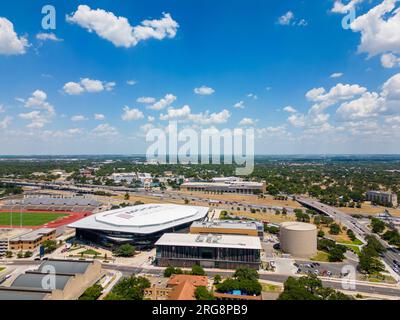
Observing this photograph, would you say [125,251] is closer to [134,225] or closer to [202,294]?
[134,225]

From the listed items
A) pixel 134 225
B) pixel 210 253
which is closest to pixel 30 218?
pixel 134 225

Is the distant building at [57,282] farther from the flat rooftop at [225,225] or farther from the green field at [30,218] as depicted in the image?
the green field at [30,218]

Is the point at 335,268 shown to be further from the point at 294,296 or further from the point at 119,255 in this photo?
the point at 119,255

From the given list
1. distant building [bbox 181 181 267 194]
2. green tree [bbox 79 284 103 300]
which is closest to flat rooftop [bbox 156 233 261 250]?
green tree [bbox 79 284 103 300]

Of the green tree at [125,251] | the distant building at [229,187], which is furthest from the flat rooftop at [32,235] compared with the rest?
the distant building at [229,187]

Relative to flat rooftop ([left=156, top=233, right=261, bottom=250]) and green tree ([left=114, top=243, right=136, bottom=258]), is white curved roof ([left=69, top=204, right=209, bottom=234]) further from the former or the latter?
flat rooftop ([left=156, top=233, right=261, bottom=250])

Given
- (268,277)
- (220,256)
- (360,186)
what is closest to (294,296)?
(268,277)
